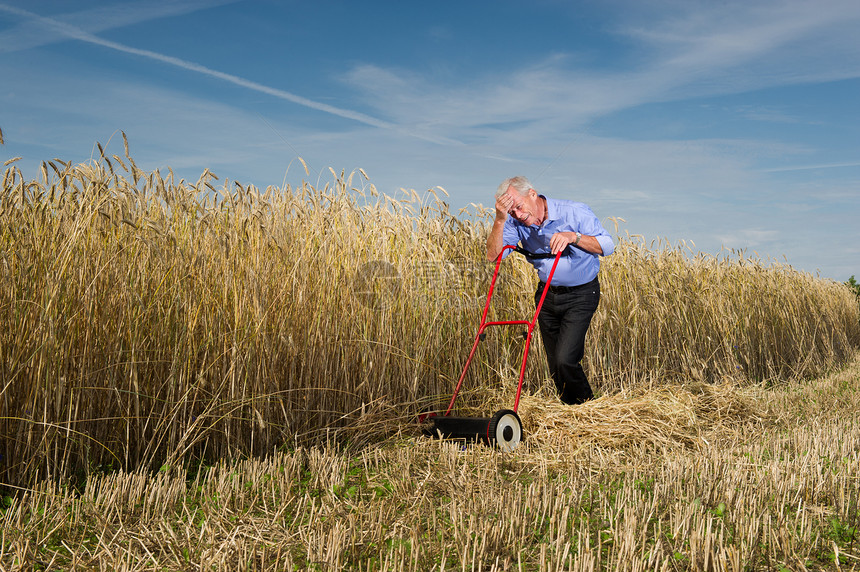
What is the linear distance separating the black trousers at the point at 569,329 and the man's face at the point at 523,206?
0.66 meters

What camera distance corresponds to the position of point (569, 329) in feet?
16.7

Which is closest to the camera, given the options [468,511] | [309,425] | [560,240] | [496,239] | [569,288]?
[468,511]

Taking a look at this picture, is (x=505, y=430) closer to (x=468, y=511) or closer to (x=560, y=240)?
(x=560, y=240)

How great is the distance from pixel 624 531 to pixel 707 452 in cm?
187

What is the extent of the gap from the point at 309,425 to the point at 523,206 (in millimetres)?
2230

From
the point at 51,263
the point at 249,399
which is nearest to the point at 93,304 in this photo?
the point at 51,263

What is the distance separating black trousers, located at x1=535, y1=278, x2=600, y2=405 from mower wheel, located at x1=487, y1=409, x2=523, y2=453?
80 cm

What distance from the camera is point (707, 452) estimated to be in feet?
13.9

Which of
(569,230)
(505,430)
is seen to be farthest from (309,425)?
(569,230)

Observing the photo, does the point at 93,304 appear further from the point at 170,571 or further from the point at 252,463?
the point at 170,571

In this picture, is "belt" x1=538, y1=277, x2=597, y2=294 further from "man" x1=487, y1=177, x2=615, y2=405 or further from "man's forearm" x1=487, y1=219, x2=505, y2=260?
"man's forearm" x1=487, y1=219, x2=505, y2=260

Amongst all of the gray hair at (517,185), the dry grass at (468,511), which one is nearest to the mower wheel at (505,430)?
the dry grass at (468,511)

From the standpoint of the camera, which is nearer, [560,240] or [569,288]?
[560,240]

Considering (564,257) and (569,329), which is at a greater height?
(564,257)
